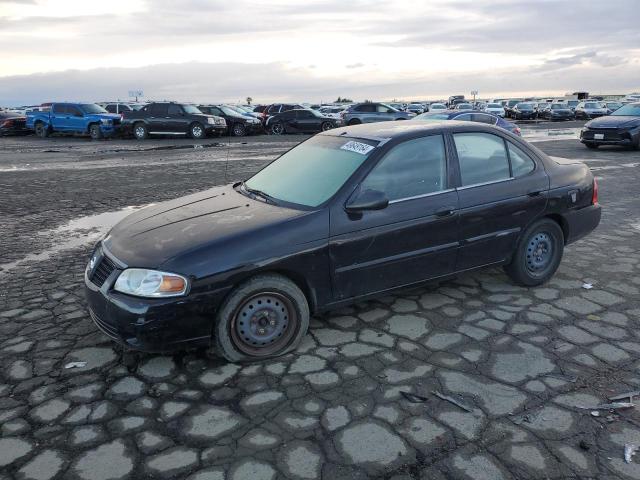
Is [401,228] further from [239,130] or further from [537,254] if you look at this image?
[239,130]

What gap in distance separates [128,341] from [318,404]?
1.32 meters

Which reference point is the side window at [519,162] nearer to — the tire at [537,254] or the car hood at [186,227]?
the tire at [537,254]

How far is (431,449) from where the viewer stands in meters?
2.83

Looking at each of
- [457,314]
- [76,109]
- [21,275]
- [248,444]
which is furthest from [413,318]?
[76,109]

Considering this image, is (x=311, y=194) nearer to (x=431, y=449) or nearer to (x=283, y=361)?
(x=283, y=361)

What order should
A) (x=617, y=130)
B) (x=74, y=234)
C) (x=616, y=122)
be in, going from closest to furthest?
1. (x=74, y=234)
2. (x=617, y=130)
3. (x=616, y=122)

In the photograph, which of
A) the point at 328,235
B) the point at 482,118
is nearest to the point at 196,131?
the point at 482,118

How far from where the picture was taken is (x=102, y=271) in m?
3.84

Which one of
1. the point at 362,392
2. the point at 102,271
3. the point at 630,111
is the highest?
the point at 630,111

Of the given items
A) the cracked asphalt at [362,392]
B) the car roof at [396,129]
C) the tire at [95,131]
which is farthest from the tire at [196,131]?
the car roof at [396,129]

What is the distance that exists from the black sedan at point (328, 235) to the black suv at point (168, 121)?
2115cm

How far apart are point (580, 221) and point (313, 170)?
2.75 meters

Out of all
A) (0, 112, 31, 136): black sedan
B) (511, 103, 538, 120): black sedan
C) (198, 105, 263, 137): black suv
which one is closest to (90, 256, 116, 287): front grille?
(198, 105, 263, 137): black suv

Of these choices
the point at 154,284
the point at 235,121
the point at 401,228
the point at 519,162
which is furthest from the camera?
the point at 235,121
